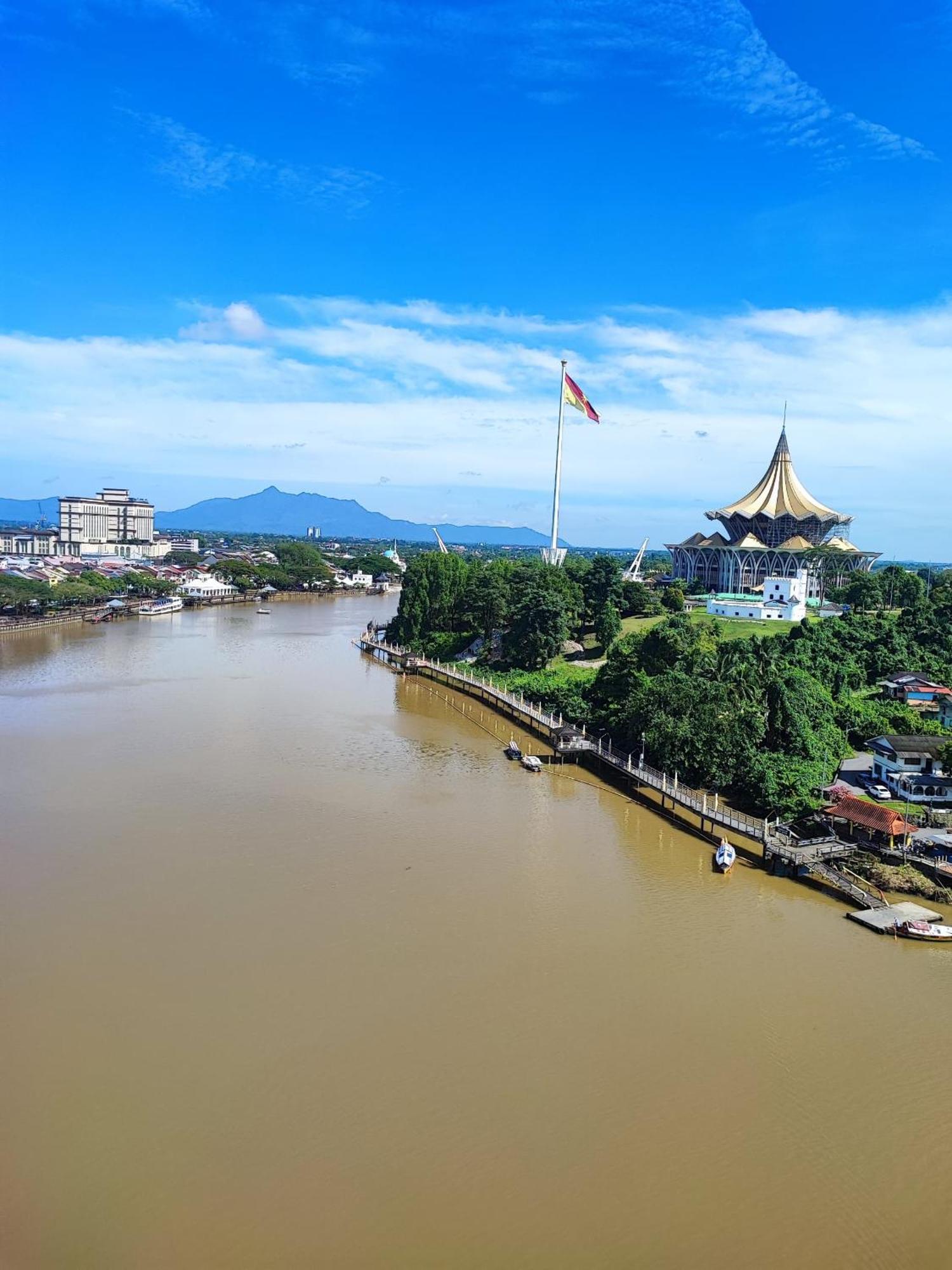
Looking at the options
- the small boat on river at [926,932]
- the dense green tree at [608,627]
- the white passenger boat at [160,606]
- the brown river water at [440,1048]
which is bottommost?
the brown river water at [440,1048]

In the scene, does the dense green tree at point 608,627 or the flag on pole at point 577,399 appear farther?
the flag on pole at point 577,399

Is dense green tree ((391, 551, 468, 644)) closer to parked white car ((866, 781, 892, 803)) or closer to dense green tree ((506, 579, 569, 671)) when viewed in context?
dense green tree ((506, 579, 569, 671))

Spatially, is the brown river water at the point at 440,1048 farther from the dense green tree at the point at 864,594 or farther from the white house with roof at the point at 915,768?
the dense green tree at the point at 864,594

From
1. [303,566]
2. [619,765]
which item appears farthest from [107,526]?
[619,765]

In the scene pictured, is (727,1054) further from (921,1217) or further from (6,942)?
(6,942)

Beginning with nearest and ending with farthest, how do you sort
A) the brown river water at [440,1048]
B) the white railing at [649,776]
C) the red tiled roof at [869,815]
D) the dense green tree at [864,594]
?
1. the brown river water at [440,1048]
2. the red tiled roof at [869,815]
3. the white railing at [649,776]
4. the dense green tree at [864,594]

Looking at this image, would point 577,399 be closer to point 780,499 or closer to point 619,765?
point 780,499

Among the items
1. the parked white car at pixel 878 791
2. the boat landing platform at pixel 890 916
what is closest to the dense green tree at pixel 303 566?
the parked white car at pixel 878 791
